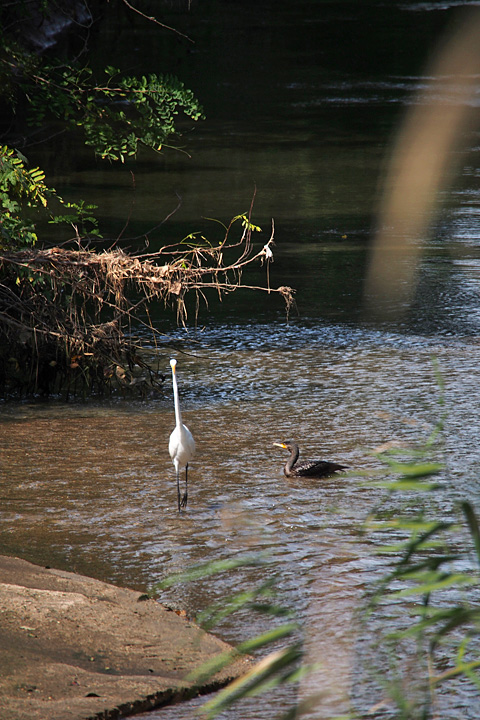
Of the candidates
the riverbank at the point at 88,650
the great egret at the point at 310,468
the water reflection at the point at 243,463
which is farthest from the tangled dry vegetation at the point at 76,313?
the riverbank at the point at 88,650

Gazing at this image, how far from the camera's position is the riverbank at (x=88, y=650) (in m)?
4.20

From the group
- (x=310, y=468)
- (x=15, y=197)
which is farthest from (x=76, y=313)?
(x=310, y=468)

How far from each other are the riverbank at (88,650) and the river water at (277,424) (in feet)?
0.62

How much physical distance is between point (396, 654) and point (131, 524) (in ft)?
7.22

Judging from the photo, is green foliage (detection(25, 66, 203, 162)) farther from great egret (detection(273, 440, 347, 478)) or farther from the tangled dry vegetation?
great egret (detection(273, 440, 347, 478))

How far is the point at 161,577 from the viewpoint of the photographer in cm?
568

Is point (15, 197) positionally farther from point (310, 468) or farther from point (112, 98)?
point (310, 468)

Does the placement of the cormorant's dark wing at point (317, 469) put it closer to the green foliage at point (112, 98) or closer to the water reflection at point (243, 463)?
the water reflection at point (243, 463)

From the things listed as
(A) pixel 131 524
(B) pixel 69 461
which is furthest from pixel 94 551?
(B) pixel 69 461

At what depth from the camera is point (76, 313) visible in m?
8.47

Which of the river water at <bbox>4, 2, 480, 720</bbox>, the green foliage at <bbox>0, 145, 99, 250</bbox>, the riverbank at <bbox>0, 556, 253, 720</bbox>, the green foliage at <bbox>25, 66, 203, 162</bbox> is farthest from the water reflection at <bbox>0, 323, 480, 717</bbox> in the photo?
the green foliage at <bbox>25, 66, 203, 162</bbox>

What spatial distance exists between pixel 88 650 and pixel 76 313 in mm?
4215

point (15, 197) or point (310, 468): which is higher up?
point (15, 197)

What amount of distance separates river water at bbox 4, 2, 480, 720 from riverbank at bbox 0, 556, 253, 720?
0.19m
